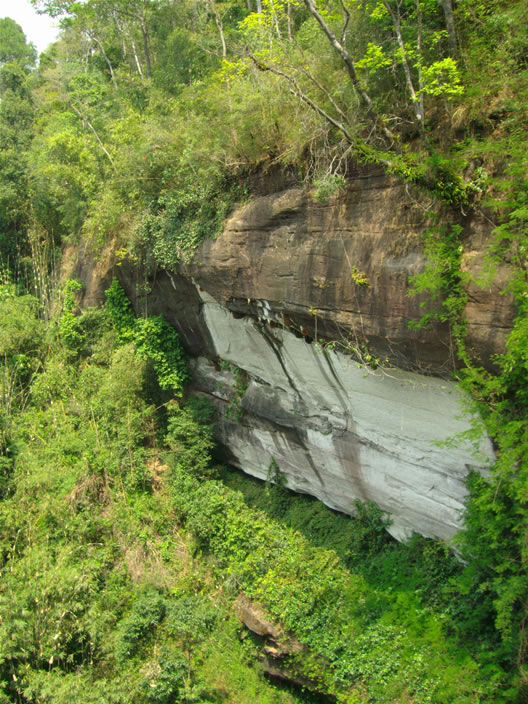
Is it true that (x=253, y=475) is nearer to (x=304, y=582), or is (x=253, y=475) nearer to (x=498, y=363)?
(x=304, y=582)

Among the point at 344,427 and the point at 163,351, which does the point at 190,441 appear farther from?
the point at 344,427

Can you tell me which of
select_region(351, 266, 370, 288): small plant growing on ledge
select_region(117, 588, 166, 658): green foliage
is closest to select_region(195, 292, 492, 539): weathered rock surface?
select_region(351, 266, 370, 288): small plant growing on ledge

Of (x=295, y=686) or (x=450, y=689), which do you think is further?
(x=295, y=686)

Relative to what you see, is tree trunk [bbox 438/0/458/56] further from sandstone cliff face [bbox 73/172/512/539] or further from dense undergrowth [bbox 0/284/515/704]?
dense undergrowth [bbox 0/284/515/704]

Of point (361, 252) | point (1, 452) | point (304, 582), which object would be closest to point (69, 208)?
point (1, 452)

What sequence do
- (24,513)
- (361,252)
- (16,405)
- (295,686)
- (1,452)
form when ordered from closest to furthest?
1. (361,252)
2. (295,686)
3. (24,513)
4. (1,452)
5. (16,405)

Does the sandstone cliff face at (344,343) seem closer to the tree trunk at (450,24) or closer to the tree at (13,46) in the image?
the tree trunk at (450,24)
